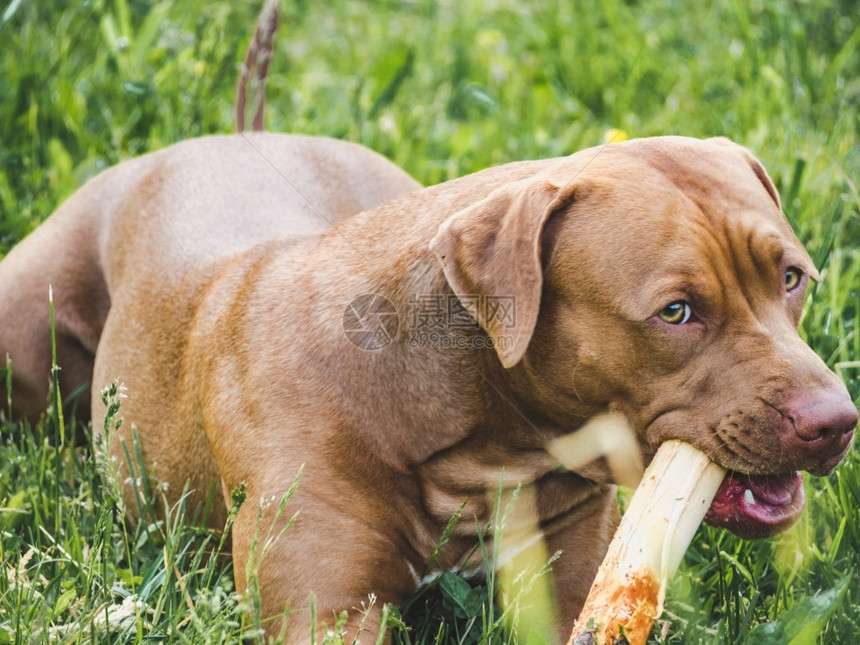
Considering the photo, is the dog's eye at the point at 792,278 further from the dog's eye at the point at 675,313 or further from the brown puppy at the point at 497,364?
the dog's eye at the point at 675,313

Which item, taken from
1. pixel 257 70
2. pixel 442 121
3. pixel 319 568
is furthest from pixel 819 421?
pixel 442 121

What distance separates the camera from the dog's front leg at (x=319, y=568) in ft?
10.5

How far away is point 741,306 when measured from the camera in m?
3.06

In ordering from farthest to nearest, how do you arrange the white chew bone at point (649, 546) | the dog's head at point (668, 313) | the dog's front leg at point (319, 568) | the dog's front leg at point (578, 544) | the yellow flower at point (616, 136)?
the yellow flower at point (616, 136)
the dog's front leg at point (578, 544)
the dog's front leg at point (319, 568)
the dog's head at point (668, 313)
the white chew bone at point (649, 546)

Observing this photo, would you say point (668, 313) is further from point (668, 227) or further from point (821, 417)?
point (821, 417)

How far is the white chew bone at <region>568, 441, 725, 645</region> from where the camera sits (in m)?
2.79

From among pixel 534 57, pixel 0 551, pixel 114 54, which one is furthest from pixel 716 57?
pixel 0 551

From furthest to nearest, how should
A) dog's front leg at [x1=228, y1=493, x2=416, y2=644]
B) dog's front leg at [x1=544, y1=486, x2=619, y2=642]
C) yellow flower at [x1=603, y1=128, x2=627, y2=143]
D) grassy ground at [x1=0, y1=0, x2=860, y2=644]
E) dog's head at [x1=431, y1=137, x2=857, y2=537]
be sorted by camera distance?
yellow flower at [x1=603, y1=128, x2=627, y2=143] → dog's front leg at [x1=544, y1=486, x2=619, y2=642] → grassy ground at [x1=0, y1=0, x2=860, y2=644] → dog's front leg at [x1=228, y1=493, x2=416, y2=644] → dog's head at [x1=431, y1=137, x2=857, y2=537]

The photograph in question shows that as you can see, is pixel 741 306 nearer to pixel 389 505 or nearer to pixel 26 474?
pixel 389 505

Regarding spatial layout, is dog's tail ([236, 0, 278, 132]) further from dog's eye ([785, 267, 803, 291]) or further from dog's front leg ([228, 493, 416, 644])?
dog's eye ([785, 267, 803, 291])

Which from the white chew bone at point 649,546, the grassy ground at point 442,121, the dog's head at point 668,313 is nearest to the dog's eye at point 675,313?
the dog's head at point 668,313

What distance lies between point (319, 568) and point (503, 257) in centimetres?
97

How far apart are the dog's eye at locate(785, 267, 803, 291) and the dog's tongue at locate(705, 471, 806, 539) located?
0.51 meters

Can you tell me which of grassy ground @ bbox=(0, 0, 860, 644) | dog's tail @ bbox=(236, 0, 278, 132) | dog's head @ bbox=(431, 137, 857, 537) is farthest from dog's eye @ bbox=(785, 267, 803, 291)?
dog's tail @ bbox=(236, 0, 278, 132)
